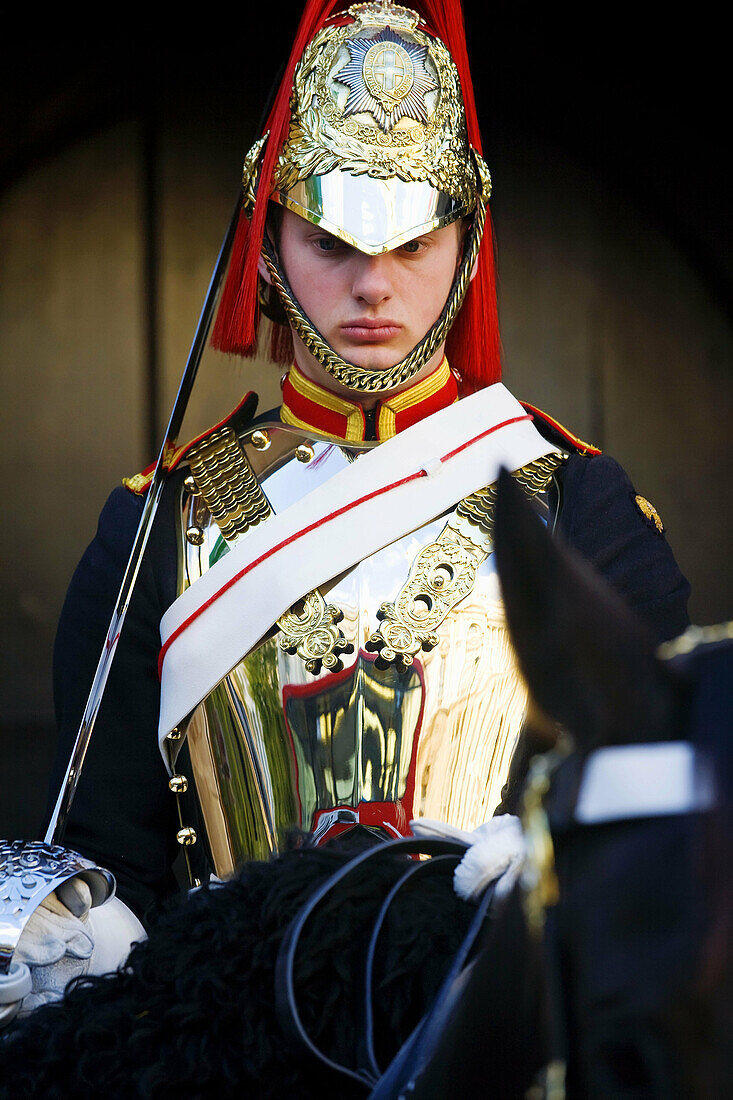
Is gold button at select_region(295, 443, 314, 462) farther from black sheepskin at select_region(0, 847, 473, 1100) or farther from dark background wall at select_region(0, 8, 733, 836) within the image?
dark background wall at select_region(0, 8, 733, 836)

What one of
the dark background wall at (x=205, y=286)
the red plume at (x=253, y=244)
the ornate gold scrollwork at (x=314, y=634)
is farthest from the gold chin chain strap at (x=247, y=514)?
the dark background wall at (x=205, y=286)

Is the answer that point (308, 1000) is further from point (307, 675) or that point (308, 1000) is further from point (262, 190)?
point (262, 190)

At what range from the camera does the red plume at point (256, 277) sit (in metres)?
1.42

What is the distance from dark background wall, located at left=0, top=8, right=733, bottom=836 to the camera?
7.55ft

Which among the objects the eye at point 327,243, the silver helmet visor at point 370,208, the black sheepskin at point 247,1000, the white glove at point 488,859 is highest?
the silver helmet visor at point 370,208

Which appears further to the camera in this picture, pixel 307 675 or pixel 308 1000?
pixel 307 675

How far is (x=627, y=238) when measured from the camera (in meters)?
2.37

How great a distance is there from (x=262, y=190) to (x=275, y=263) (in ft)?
0.24

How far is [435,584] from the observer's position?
135cm

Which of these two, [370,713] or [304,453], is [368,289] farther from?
[370,713]

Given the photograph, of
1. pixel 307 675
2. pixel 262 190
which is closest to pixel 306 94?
pixel 262 190

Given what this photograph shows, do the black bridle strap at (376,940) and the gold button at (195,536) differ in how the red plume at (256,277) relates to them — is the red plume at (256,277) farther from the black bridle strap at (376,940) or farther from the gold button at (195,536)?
the black bridle strap at (376,940)

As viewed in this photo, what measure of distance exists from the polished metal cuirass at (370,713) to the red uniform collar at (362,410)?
14 cm

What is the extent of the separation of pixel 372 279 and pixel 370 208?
2.6 inches
